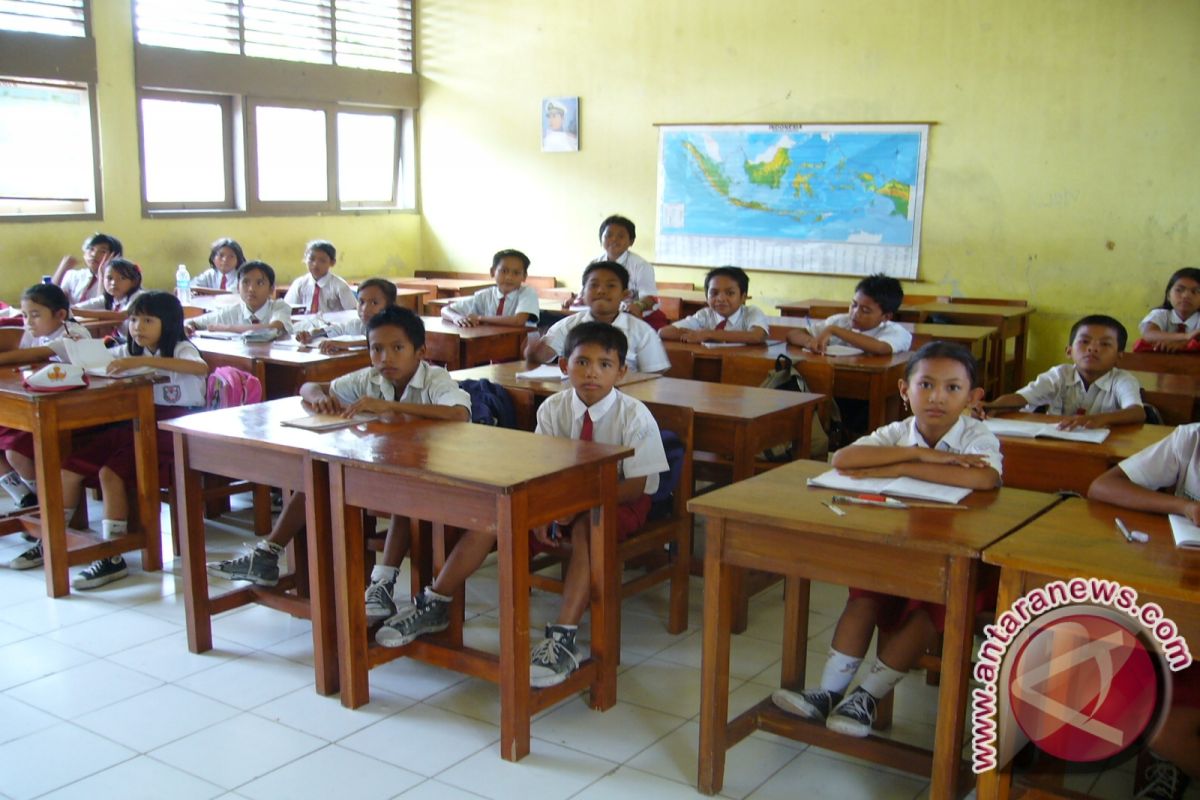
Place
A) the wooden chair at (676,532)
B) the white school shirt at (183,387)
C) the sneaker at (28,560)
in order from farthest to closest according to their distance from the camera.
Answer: the white school shirt at (183,387), the sneaker at (28,560), the wooden chair at (676,532)

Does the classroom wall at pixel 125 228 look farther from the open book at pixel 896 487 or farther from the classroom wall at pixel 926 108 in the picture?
the open book at pixel 896 487

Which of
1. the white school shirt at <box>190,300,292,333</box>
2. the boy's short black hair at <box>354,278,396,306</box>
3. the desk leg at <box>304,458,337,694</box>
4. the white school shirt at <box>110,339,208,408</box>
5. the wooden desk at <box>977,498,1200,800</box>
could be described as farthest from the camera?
the white school shirt at <box>190,300,292,333</box>

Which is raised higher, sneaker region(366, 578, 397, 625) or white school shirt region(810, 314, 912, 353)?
white school shirt region(810, 314, 912, 353)

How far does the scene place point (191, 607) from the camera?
120 inches

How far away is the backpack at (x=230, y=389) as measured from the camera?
396 centimetres

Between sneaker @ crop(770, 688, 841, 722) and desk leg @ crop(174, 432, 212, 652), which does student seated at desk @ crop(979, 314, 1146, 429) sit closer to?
sneaker @ crop(770, 688, 841, 722)

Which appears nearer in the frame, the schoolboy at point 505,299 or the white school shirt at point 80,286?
the schoolboy at point 505,299

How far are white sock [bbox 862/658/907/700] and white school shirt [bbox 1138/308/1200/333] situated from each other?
3.76 m

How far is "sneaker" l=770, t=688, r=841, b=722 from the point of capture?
7.70 feet

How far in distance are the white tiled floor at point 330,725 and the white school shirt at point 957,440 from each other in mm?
690

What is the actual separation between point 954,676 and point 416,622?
1354mm

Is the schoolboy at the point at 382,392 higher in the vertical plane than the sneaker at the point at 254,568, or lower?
higher

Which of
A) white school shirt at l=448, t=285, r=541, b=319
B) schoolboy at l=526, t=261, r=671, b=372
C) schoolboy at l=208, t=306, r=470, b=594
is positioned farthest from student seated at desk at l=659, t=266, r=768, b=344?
schoolboy at l=208, t=306, r=470, b=594

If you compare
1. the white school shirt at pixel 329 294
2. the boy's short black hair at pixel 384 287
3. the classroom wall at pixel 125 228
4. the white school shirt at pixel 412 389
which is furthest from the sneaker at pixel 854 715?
the classroom wall at pixel 125 228
